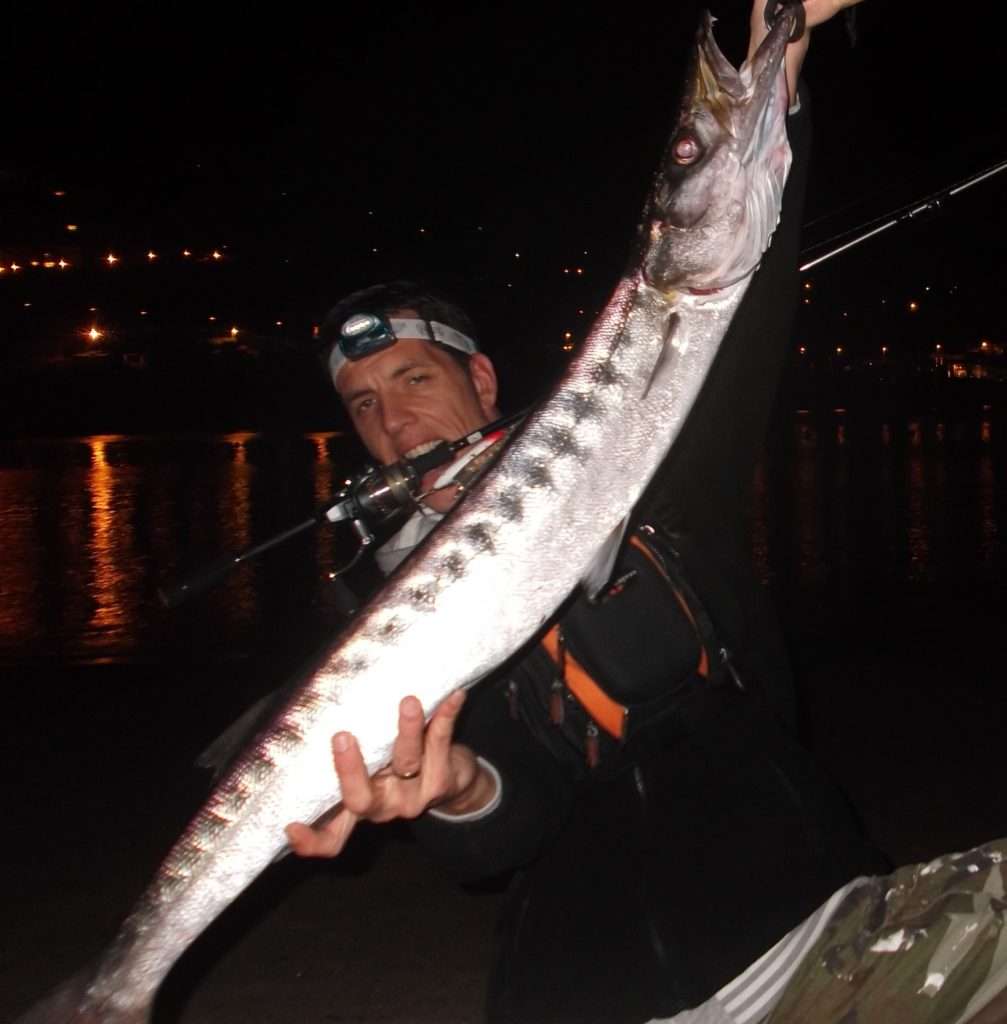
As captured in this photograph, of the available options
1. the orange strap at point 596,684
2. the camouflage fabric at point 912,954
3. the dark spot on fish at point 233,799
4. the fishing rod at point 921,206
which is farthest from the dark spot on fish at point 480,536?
the fishing rod at point 921,206

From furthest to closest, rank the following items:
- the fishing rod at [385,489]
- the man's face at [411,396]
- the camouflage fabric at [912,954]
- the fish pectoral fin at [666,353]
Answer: the man's face at [411,396] < the fishing rod at [385,489] < the fish pectoral fin at [666,353] < the camouflage fabric at [912,954]

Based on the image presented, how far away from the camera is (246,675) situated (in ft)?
25.5

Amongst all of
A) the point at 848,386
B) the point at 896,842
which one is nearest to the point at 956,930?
the point at 896,842

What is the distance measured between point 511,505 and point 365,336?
41.2 inches

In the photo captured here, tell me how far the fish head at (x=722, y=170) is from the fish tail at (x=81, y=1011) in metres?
1.79

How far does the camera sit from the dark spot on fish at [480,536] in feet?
7.23

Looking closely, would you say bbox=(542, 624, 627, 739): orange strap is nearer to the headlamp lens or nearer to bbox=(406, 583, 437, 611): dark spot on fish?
bbox=(406, 583, 437, 611): dark spot on fish

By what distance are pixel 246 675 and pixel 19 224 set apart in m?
64.9

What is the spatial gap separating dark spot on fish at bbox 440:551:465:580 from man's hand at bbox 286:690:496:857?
0.77 feet

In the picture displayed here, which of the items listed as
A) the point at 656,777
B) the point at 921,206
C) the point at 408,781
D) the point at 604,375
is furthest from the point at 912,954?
the point at 921,206

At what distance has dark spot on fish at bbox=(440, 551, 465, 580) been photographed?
220 cm

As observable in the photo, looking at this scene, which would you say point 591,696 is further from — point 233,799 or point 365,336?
point 365,336

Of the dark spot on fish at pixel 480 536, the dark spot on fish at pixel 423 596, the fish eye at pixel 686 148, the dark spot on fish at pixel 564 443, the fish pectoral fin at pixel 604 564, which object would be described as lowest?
the dark spot on fish at pixel 423 596

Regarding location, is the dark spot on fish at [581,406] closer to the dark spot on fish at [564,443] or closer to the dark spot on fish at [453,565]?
the dark spot on fish at [564,443]
